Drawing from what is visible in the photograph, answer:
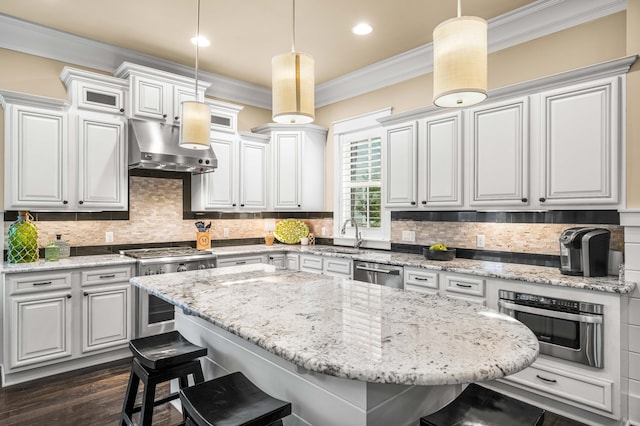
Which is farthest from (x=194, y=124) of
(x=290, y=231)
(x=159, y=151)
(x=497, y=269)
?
(x=290, y=231)

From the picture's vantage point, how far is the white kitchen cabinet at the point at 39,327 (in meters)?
3.07

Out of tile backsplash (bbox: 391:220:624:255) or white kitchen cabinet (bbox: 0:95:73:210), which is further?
white kitchen cabinet (bbox: 0:95:73:210)

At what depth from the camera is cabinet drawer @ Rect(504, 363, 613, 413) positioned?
7.91 ft

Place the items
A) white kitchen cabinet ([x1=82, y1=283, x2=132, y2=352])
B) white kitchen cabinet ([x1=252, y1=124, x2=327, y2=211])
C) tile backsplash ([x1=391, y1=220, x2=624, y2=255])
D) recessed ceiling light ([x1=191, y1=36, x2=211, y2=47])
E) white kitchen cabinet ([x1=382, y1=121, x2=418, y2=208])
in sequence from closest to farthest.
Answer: tile backsplash ([x1=391, y1=220, x2=624, y2=255])
white kitchen cabinet ([x1=82, y1=283, x2=132, y2=352])
recessed ceiling light ([x1=191, y1=36, x2=211, y2=47])
white kitchen cabinet ([x1=382, y1=121, x2=418, y2=208])
white kitchen cabinet ([x1=252, y1=124, x2=327, y2=211])

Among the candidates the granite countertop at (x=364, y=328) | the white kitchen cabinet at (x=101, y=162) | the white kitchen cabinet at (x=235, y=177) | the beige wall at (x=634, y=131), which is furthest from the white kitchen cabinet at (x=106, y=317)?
the beige wall at (x=634, y=131)

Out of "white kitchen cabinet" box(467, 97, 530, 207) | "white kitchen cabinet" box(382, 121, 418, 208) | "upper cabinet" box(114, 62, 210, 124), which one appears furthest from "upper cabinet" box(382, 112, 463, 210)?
"upper cabinet" box(114, 62, 210, 124)

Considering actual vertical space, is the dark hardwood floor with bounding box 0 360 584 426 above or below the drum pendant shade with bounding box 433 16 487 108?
below

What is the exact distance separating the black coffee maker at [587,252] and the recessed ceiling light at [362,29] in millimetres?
2430

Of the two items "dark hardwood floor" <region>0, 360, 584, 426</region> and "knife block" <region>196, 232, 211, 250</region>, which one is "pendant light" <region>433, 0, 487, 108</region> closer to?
"dark hardwood floor" <region>0, 360, 584, 426</region>

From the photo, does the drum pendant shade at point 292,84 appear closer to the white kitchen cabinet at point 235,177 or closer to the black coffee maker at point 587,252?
the black coffee maker at point 587,252

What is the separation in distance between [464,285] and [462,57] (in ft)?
6.90

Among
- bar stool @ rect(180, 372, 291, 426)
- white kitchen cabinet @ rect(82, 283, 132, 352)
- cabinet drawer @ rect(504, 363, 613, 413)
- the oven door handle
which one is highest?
the oven door handle

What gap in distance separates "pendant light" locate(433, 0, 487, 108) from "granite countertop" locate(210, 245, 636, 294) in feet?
5.64

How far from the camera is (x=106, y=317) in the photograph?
11.5ft
